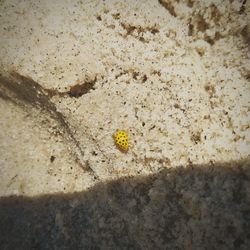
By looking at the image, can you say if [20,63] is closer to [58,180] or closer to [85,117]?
[85,117]

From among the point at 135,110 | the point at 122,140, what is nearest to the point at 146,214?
the point at 122,140

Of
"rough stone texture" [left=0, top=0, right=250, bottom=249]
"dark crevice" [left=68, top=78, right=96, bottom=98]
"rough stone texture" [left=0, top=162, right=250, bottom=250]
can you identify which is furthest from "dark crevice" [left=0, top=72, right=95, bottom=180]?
"rough stone texture" [left=0, top=162, right=250, bottom=250]

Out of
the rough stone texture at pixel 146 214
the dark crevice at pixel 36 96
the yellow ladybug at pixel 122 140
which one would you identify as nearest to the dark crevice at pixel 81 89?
the dark crevice at pixel 36 96

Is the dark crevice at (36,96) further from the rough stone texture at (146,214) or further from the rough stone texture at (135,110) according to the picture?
the rough stone texture at (146,214)

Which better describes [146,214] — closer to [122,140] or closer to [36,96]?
[122,140]

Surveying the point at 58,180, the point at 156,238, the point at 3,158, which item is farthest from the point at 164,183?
the point at 3,158
